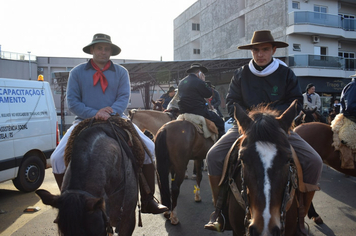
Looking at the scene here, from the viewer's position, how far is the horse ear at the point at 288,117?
2496 millimetres

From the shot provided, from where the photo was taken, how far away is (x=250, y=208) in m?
2.25

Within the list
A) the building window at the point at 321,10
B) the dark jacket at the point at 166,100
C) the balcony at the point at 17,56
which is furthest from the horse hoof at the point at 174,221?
the balcony at the point at 17,56

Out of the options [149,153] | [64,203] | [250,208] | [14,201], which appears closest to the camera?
[64,203]

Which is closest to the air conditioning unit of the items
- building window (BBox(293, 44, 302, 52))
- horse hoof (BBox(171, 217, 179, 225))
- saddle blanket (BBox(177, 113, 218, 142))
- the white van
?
building window (BBox(293, 44, 302, 52))

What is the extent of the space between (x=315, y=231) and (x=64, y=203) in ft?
13.4

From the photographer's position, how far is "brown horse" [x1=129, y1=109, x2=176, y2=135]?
784cm

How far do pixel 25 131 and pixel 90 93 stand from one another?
13.2 ft

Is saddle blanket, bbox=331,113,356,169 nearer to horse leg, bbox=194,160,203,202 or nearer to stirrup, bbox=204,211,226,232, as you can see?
horse leg, bbox=194,160,203,202

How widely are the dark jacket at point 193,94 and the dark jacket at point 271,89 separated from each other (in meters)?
2.41

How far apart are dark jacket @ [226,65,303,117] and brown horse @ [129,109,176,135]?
14.7ft

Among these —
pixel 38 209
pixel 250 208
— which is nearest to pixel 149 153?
pixel 250 208

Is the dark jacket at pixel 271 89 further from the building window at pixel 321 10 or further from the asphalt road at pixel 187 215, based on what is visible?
the building window at pixel 321 10

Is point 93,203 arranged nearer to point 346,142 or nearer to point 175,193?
point 175,193

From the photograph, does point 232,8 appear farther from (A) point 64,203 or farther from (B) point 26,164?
(A) point 64,203
